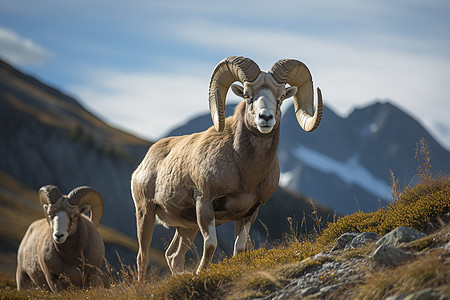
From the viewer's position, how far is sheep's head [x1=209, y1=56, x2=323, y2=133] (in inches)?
319

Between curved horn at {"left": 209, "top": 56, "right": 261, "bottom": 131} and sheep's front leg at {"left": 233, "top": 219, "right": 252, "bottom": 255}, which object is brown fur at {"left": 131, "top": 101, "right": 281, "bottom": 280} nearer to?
sheep's front leg at {"left": 233, "top": 219, "right": 252, "bottom": 255}

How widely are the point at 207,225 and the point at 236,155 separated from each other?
→ 3.92ft

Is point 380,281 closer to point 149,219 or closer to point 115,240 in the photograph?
point 149,219

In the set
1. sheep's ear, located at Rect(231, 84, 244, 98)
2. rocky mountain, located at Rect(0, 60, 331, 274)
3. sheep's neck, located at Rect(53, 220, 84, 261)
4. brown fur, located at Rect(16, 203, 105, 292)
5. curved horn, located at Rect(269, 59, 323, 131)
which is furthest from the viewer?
rocky mountain, located at Rect(0, 60, 331, 274)

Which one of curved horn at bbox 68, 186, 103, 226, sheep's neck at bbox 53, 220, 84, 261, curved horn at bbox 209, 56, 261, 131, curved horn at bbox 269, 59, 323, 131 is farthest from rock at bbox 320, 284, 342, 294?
curved horn at bbox 68, 186, 103, 226

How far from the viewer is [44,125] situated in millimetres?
67812

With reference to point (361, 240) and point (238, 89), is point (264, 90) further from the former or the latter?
point (361, 240)

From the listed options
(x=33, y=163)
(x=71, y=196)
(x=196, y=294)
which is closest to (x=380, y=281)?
(x=196, y=294)

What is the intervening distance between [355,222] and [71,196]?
27.5 ft

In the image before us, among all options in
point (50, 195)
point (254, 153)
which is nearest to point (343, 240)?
point (254, 153)

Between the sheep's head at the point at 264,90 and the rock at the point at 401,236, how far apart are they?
2234 millimetres

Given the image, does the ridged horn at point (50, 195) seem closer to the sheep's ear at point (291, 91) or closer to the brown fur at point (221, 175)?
the brown fur at point (221, 175)

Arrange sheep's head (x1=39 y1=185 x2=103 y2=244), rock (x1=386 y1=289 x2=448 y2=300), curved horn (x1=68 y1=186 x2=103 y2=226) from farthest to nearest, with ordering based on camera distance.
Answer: curved horn (x1=68 y1=186 x2=103 y2=226) → sheep's head (x1=39 y1=185 x2=103 y2=244) → rock (x1=386 y1=289 x2=448 y2=300)

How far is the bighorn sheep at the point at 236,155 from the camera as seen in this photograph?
328 inches
